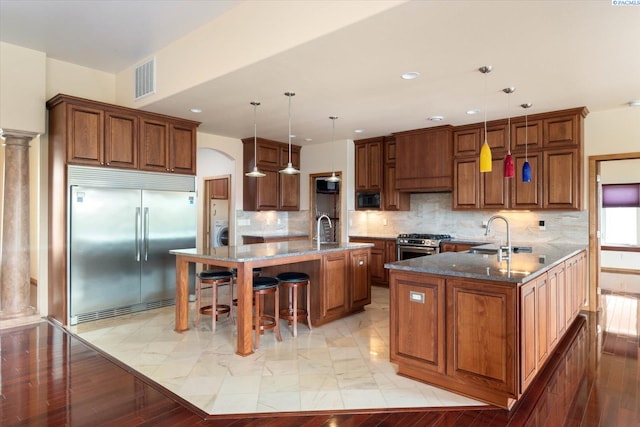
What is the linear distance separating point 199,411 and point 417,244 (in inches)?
167

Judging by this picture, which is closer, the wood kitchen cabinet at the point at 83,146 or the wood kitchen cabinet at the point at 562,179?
the wood kitchen cabinet at the point at 83,146

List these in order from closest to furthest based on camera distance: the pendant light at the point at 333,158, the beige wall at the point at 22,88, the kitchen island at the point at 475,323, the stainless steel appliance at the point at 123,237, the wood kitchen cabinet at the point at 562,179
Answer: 1. the kitchen island at the point at 475,323
2. the beige wall at the point at 22,88
3. the stainless steel appliance at the point at 123,237
4. the wood kitchen cabinet at the point at 562,179
5. the pendant light at the point at 333,158

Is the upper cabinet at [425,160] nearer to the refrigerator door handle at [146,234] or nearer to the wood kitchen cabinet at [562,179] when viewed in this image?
the wood kitchen cabinet at [562,179]

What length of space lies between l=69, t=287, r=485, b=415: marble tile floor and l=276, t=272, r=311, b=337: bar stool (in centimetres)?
16

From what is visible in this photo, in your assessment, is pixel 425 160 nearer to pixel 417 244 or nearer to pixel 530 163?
pixel 417 244

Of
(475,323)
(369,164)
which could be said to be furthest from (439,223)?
(475,323)

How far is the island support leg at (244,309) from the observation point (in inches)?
132

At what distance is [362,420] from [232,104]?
3686mm

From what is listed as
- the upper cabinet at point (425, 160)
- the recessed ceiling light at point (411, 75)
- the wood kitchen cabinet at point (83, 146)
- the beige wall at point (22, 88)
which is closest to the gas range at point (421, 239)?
the upper cabinet at point (425, 160)

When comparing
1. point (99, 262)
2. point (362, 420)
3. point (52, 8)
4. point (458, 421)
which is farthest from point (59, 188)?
point (458, 421)

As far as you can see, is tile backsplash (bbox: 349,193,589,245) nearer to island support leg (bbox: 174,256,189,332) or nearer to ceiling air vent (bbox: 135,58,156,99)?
island support leg (bbox: 174,256,189,332)

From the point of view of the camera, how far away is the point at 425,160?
19.5 feet

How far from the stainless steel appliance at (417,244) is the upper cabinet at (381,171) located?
0.61 m

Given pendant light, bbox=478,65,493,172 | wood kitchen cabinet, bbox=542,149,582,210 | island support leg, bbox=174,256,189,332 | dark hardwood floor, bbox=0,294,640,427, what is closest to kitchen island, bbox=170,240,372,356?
island support leg, bbox=174,256,189,332
